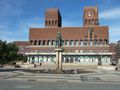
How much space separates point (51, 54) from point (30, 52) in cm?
1249

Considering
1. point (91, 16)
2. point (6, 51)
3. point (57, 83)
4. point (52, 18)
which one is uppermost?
point (91, 16)

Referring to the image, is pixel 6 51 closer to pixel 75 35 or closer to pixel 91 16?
pixel 75 35

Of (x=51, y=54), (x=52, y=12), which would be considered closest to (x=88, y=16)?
(x=52, y=12)

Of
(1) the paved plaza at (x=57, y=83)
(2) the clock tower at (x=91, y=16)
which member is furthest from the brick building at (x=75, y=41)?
(1) the paved plaza at (x=57, y=83)

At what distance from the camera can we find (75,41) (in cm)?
11438

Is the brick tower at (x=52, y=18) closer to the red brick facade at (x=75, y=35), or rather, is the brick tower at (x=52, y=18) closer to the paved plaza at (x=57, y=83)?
the red brick facade at (x=75, y=35)

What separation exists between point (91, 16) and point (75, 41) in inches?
691

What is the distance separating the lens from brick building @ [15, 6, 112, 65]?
352ft

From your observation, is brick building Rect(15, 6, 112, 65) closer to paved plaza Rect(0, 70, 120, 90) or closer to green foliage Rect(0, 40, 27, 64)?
green foliage Rect(0, 40, 27, 64)

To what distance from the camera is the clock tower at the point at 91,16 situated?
119188 millimetres

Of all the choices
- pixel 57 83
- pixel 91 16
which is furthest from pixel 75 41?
pixel 57 83

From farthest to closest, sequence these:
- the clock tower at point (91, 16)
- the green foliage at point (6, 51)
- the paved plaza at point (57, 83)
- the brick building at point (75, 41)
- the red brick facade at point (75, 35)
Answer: the clock tower at point (91, 16)
the red brick facade at point (75, 35)
the brick building at point (75, 41)
the green foliage at point (6, 51)
the paved plaza at point (57, 83)

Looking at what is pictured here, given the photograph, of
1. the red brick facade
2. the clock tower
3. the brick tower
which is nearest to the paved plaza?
the red brick facade

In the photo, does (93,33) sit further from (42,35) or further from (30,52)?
(30,52)
